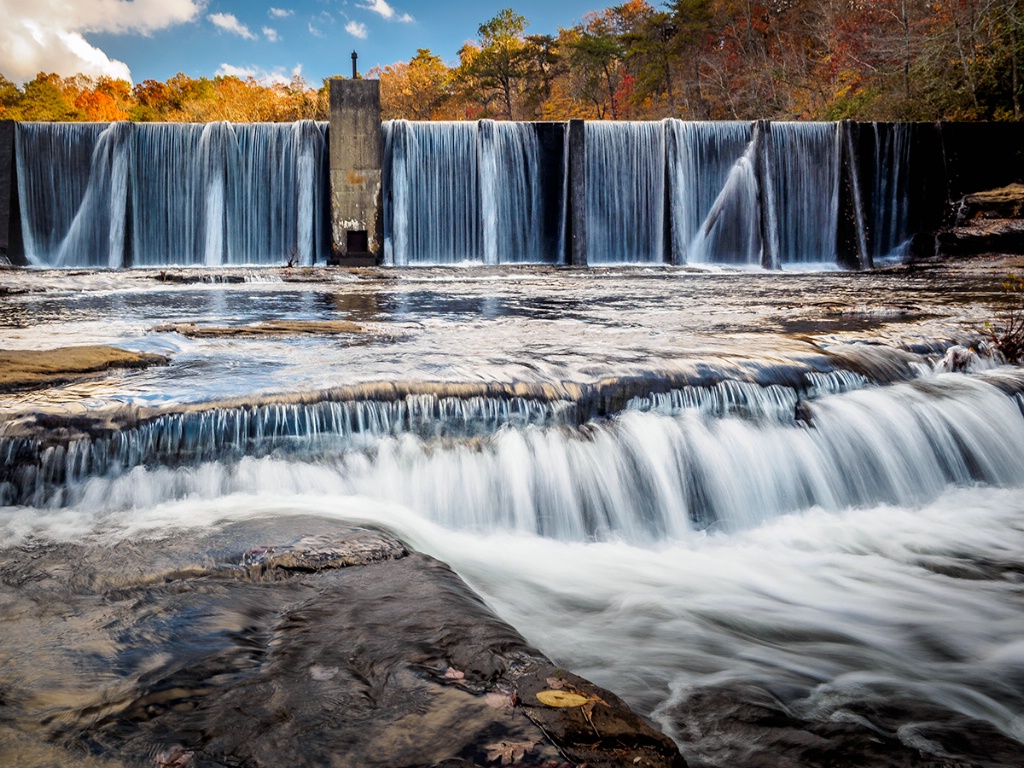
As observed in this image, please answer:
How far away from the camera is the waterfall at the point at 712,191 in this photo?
1808 centimetres

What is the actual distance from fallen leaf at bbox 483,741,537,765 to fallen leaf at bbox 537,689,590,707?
0.16 metres

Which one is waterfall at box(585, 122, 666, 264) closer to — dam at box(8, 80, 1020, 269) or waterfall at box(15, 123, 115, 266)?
dam at box(8, 80, 1020, 269)

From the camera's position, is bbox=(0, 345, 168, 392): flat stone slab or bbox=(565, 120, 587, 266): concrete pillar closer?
bbox=(0, 345, 168, 392): flat stone slab

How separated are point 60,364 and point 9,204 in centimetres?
1509

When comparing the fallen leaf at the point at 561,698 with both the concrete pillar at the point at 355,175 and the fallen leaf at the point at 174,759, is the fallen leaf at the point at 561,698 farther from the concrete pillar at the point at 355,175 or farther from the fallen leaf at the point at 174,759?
the concrete pillar at the point at 355,175

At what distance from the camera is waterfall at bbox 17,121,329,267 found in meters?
17.2

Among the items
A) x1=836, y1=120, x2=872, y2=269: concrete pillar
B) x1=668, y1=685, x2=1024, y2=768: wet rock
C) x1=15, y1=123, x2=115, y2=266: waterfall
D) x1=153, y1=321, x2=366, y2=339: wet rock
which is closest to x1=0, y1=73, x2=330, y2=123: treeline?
x1=15, y1=123, x2=115, y2=266: waterfall

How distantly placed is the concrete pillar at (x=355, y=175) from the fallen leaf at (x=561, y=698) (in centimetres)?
1609

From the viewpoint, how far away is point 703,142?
717 inches

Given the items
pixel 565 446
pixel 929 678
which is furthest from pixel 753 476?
pixel 929 678

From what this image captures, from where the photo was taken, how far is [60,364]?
444cm

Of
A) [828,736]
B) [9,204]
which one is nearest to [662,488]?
[828,736]

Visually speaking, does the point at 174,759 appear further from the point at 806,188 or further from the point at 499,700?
the point at 806,188

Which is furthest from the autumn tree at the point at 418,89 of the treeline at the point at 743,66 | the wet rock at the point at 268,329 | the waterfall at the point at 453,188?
the wet rock at the point at 268,329
